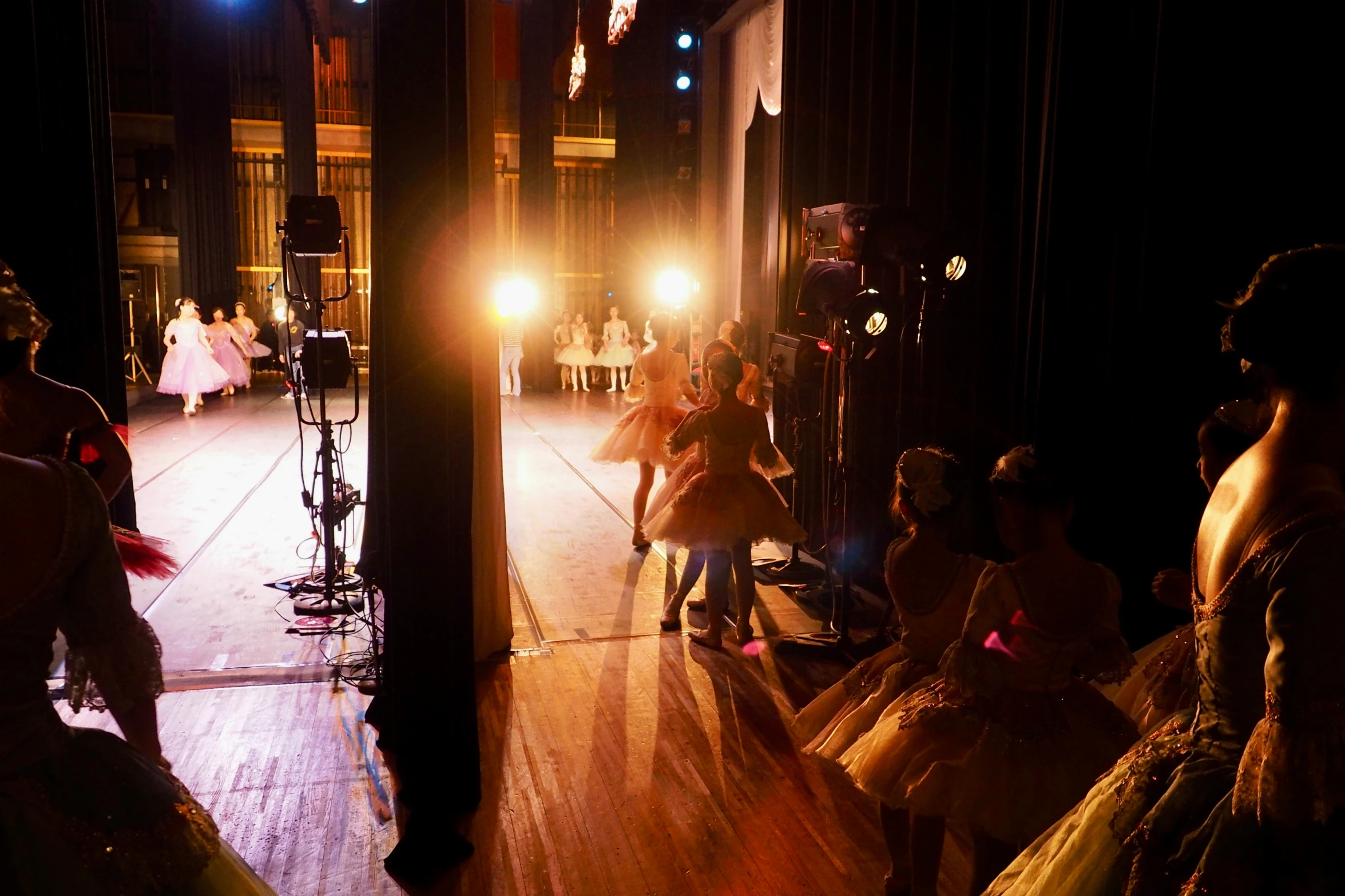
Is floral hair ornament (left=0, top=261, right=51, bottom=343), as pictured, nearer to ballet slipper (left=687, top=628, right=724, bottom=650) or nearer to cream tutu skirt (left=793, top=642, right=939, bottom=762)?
cream tutu skirt (left=793, top=642, right=939, bottom=762)

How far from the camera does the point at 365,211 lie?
63.3 ft

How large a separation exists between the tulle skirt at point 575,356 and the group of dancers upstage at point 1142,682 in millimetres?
13343

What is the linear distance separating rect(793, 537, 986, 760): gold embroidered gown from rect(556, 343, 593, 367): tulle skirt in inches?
566

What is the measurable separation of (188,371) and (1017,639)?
13222 millimetres

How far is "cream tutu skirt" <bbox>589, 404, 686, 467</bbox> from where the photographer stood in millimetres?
6902

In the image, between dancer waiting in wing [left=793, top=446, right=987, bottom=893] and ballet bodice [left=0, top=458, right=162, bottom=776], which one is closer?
ballet bodice [left=0, top=458, right=162, bottom=776]

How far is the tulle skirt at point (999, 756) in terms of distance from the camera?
2.29 m

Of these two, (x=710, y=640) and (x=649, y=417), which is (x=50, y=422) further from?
(x=649, y=417)

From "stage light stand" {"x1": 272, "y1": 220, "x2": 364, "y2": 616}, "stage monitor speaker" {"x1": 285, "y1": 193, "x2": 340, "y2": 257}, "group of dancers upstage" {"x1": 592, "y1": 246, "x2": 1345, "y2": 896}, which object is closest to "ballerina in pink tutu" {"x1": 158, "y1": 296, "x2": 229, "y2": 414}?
"stage light stand" {"x1": 272, "y1": 220, "x2": 364, "y2": 616}

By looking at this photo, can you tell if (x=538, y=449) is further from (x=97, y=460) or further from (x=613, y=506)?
(x=97, y=460)

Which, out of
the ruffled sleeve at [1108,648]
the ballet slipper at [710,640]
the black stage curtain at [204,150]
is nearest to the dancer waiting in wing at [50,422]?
the ruffled sleeve at [1108,648]

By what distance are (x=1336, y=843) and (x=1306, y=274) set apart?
2.46ft

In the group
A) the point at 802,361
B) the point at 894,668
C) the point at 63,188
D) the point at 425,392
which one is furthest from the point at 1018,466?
the point at 63,188

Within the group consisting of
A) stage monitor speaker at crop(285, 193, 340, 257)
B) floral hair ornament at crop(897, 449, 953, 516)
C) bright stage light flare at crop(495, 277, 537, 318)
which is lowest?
floral hair ornament at crop(897, 449, 953, 516)
